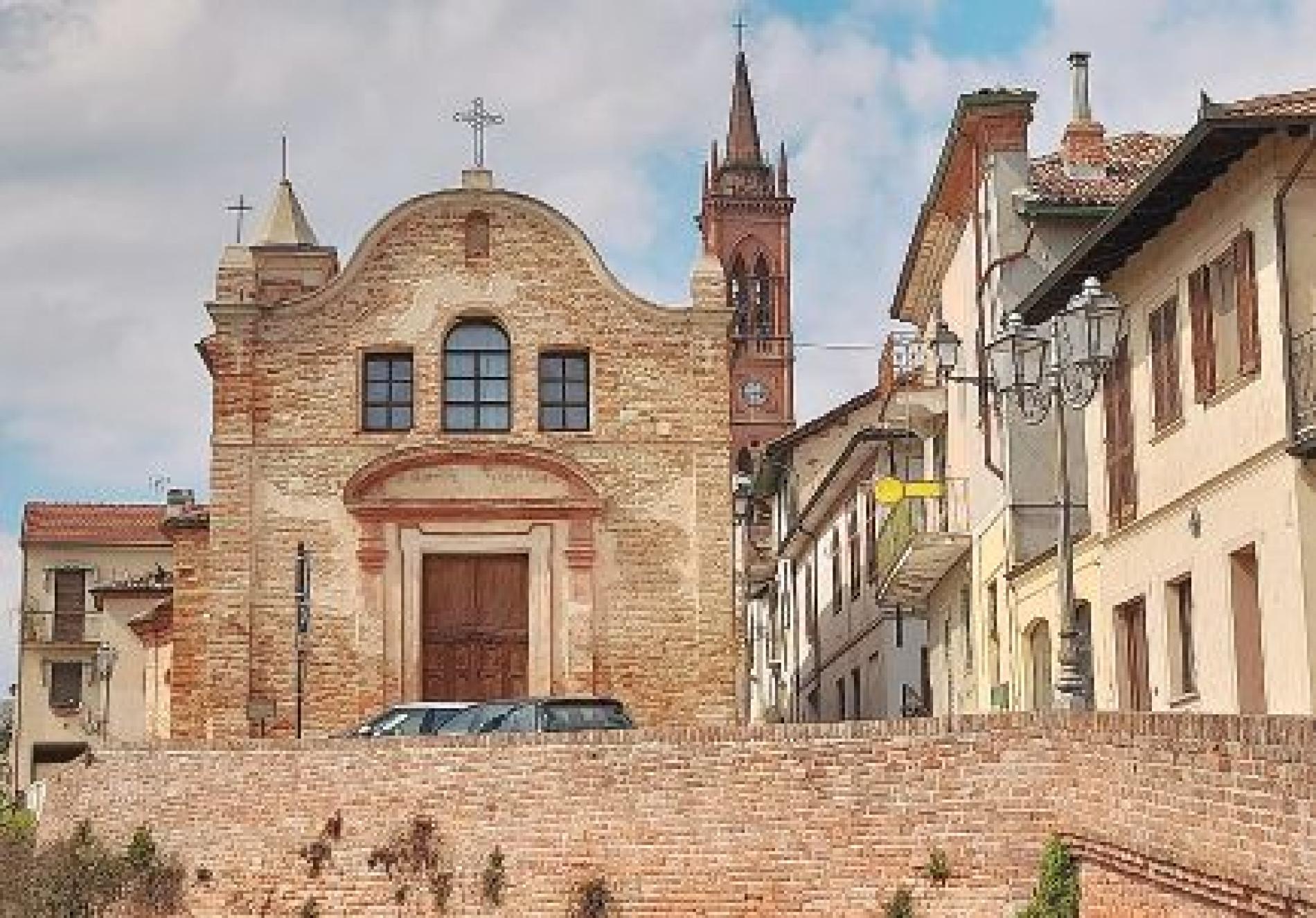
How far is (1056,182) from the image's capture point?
27141mm

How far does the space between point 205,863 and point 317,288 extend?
13.9 metres

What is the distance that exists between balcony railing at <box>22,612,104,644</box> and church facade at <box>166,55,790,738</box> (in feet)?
124

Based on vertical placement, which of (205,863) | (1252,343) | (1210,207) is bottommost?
(205,863)

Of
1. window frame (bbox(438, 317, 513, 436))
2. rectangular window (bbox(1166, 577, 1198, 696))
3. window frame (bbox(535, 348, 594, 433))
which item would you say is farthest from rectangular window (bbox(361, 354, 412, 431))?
rectangular window (bbox(1166, 577, 1198, 696))

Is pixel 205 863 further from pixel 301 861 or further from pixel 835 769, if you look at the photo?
pixel 835 769

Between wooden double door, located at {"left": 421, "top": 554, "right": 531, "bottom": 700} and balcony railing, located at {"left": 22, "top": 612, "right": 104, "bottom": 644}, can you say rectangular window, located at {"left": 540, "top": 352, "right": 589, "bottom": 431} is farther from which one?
balcony railing, located at {"left": 22, "top": 612, "right": 104, "bottom": 644}

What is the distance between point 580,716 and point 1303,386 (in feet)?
30.9

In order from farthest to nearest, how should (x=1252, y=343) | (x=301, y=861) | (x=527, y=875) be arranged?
(x=301, y=861) → (x=527, y=875) → (x=1252, y=343)

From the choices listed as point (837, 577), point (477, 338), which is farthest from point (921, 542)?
point (837, 577)

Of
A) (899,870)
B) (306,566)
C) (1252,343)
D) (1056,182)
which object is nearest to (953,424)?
(1056,182)

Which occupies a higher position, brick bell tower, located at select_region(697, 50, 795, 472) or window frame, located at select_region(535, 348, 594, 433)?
brick bell tower, located at select_region(697, 50, 795, 472)

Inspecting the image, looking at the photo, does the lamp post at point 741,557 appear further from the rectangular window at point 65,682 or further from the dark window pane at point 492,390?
the rectangular window at point 65,682

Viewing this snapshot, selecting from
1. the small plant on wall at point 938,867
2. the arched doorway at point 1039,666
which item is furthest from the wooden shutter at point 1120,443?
the small plant on wall at point 938,867

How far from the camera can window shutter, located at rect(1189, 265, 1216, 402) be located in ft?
66.1
